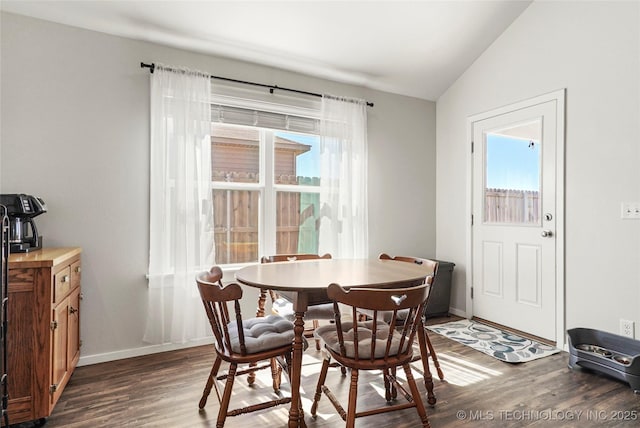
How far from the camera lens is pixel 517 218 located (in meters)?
3.34

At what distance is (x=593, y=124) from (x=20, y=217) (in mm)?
3939

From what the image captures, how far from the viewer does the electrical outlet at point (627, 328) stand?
8.32ft

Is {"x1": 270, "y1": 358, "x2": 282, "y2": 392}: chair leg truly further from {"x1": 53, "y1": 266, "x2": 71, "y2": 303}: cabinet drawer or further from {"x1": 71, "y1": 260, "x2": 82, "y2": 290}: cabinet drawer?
{"x1": 71, "y1": 260, "x2": 82, "y2": 290}: cabinet drawer

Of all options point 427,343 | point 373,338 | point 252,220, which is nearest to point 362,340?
point 373,338

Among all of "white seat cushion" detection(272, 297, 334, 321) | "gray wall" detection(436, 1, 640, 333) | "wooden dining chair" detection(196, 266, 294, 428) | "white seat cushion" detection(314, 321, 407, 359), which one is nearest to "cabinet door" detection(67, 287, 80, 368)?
"wooden dining chair" detection(196, 266, 294, 428)

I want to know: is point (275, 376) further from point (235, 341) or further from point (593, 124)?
point (593, 124)

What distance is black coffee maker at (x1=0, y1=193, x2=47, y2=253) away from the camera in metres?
2.03

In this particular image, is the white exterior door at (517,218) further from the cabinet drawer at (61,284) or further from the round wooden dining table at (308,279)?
the cabinet drawer at (61,284)

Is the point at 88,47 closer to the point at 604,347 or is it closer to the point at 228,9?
the point at 228,9

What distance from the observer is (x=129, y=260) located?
2732 millimetres

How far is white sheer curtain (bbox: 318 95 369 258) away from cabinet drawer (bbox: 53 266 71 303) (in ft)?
6.50

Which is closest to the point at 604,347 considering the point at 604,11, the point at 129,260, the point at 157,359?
the point at 604,11

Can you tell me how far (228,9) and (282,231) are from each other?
185cm

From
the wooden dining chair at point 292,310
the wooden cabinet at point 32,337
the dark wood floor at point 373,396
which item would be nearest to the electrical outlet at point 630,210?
the dark wood floor at point 373,396
